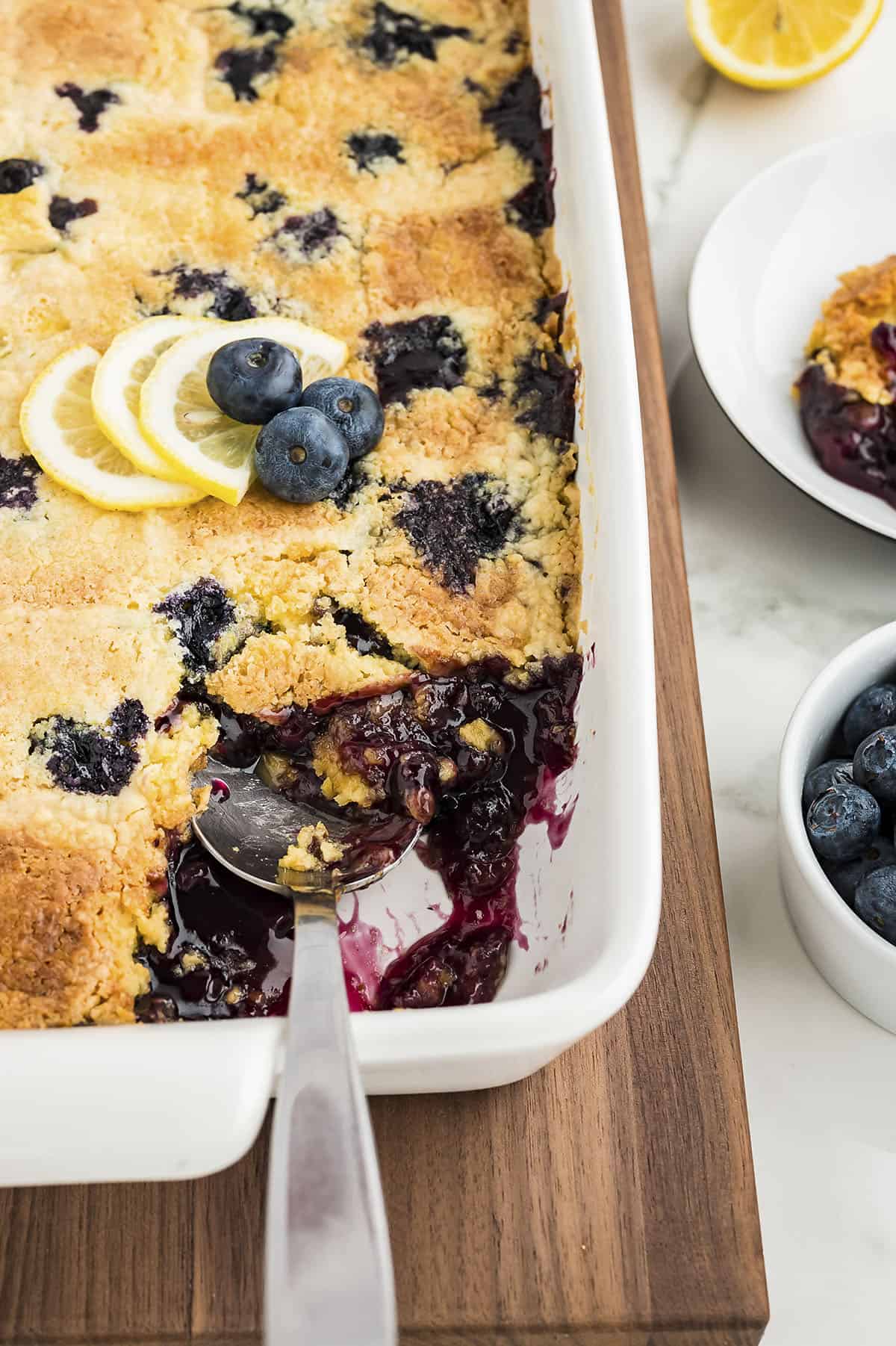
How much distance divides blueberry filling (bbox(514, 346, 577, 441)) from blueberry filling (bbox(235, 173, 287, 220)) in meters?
0.45

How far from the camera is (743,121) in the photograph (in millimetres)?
2439

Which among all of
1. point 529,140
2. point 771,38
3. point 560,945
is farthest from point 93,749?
point 771,38

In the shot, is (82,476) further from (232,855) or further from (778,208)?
(778,208)

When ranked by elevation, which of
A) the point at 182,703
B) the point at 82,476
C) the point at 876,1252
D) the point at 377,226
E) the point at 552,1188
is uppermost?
the point at 377,226

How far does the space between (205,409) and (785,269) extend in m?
1.09

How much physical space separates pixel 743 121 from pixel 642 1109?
1.83 meters

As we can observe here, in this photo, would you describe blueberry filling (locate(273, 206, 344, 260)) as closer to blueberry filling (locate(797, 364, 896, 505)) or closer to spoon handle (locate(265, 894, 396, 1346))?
blueberry filling (locate(797, 364, 896, 505))

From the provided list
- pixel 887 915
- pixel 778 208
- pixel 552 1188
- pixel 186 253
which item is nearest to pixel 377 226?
pixel 186 253

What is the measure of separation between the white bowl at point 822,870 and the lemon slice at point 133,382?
81 cm

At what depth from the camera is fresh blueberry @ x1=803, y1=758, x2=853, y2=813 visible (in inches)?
61.4

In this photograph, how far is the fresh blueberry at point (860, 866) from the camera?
5.05 ft

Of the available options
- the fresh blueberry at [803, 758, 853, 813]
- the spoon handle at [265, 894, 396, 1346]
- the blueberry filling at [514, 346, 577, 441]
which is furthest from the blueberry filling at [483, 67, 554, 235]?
the spoon handle at [265, 894, 396, 1346]

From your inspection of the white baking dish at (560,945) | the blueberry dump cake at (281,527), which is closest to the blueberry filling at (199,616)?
the blueberry dump cake at (281,527)

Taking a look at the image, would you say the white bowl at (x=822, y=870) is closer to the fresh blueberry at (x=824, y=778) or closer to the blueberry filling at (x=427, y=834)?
the fresh blueberry at (x=824, y=778)
